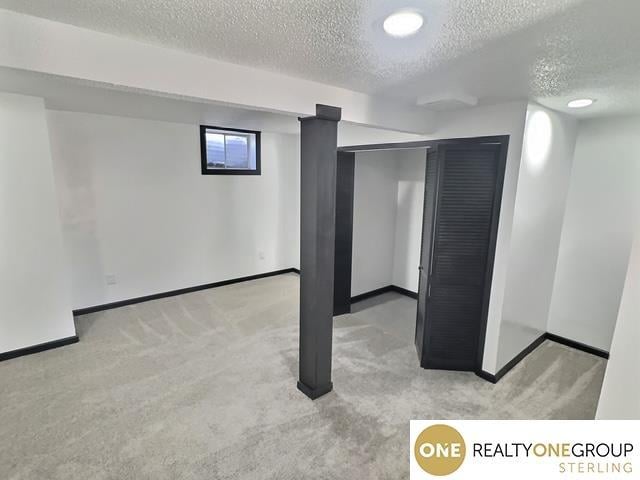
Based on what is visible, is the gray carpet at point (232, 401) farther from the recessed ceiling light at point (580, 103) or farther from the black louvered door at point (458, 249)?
the recessed ceiling light at point (580, 103)

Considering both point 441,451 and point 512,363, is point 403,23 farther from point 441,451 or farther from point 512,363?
point 512,363

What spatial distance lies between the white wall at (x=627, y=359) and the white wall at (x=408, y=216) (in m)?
3.57

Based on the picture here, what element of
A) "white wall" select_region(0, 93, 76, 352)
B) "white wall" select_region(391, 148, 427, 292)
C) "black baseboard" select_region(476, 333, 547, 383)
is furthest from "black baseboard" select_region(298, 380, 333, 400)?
"white wall" select_region(391, 148, 427, 292)

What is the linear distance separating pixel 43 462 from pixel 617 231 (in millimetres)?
4861

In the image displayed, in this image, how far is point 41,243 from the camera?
3.10m

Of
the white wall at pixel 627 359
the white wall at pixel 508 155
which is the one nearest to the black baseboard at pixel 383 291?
the white wall at pixel 508 155

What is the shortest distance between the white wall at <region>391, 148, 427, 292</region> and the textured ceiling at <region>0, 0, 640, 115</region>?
254 centimetres

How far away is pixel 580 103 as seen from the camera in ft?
8.39

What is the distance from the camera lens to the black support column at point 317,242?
91.4 inches

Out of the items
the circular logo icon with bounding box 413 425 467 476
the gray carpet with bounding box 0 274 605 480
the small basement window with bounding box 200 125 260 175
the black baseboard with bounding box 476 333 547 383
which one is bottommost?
the gray carpet with bounding box 0 274 605 480

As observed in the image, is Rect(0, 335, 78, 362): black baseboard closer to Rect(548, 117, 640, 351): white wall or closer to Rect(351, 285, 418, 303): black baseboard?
Rect(351, 285, 418, 303): black baseboard

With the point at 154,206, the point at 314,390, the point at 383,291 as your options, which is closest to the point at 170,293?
the point at 154,206

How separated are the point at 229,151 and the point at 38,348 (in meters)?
3.25

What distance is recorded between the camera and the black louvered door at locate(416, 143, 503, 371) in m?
2.79
